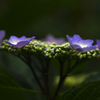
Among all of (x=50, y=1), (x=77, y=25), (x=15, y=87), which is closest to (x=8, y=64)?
(x=15, y=87)

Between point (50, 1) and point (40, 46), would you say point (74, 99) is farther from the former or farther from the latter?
point (50, 1)

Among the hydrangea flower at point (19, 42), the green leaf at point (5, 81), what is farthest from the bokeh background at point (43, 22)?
the hydrangea flower at point (19, 42)

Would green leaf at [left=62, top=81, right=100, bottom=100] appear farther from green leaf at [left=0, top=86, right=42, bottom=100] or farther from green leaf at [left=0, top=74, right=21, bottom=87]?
green leaf at [left=0, top=86, right=42, bottom=100]

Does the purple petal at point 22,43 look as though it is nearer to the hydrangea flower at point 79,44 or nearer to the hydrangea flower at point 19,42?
the hydrangea flower at point 19,42

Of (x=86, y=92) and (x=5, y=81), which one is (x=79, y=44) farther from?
(x=5, y=81)

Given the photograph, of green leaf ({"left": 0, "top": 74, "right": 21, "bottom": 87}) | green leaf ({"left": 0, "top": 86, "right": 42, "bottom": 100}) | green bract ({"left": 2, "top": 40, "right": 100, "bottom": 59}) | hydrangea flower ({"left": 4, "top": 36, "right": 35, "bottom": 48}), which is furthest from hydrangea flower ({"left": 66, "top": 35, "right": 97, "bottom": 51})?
green leaf ({"left": 0, "top": 86, "right": 42, "bottom": 100})

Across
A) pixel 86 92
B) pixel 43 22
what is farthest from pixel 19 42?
pixel 43 22
